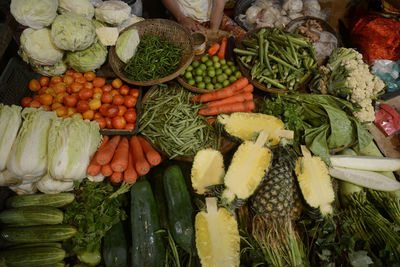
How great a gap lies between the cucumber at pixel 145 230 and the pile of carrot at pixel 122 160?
18cm

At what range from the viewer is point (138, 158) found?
8.32ft

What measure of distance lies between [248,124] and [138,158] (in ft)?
4.15

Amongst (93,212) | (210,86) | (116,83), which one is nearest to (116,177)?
(93,212)

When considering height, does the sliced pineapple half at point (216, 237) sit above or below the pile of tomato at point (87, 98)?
below

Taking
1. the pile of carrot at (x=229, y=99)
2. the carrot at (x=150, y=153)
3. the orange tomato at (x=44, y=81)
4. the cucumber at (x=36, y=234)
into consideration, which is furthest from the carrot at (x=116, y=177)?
the orange tomato at (x=44, y=81)

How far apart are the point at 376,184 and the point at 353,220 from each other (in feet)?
1.95

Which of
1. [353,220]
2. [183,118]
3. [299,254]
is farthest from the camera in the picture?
[183,118]

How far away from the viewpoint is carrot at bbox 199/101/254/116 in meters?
2.87

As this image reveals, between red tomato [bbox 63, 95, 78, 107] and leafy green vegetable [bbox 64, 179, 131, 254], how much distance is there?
1.01 metres

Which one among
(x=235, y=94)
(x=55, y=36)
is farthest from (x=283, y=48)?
(x=55, y=36)

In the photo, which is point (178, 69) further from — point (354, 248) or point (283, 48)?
point (354, 248)

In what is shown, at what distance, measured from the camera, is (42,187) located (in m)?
2.39

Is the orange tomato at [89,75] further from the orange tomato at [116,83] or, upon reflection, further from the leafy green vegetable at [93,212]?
the leafy green vegetable at [93,212]

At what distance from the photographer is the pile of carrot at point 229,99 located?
2.89 m
